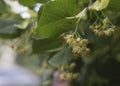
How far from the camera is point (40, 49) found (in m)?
1.04

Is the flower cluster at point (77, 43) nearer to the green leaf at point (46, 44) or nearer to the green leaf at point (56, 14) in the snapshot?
the green leaf at point (56, 14)

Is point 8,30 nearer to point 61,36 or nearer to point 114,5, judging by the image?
point 61,36

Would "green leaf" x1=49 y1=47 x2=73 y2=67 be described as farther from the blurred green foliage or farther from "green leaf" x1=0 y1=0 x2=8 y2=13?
"green leaf" x1=0 y1=0 x2=8 y2=13

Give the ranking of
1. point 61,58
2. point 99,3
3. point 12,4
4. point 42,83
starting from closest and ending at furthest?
point 99,3 → point 61,58 → point 12,4 → point 42,83

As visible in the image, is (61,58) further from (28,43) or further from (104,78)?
(104,78)

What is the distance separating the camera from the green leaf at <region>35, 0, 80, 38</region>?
2.54 feet

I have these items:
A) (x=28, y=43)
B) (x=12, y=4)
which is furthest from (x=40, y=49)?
(x=12, y=4)

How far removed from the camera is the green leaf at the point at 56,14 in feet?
2.54

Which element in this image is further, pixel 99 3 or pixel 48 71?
pixel 48 71

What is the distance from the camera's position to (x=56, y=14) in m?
0.79

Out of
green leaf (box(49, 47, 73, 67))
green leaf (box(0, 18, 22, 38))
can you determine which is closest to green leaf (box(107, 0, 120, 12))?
green leaf (box(49, 47, 73, 67))

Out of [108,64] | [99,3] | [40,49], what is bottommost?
[99,3]

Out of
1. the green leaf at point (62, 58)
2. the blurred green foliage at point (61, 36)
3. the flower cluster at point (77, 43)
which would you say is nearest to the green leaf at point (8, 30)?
the blurred green foliage at point (61, 36)

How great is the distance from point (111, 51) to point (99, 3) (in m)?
0.57
